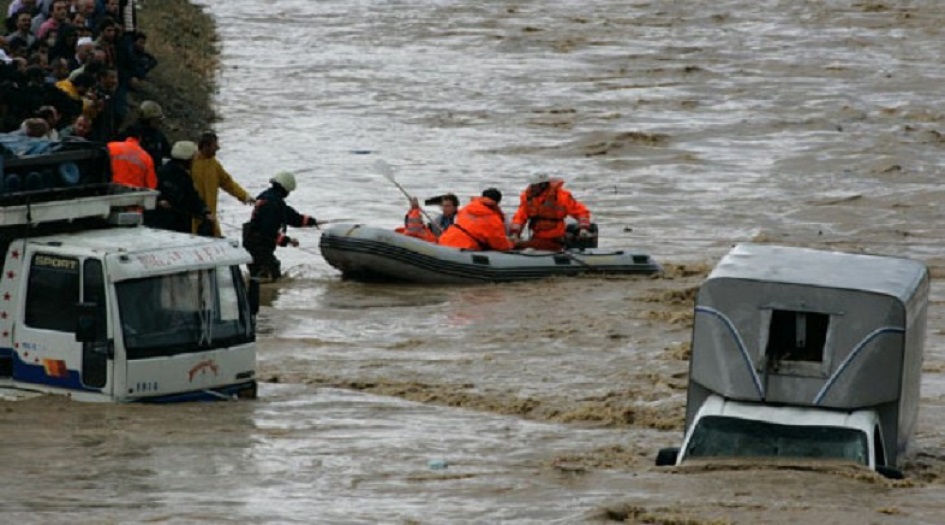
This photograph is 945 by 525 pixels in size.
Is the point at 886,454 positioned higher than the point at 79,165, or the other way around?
the point at 79,165

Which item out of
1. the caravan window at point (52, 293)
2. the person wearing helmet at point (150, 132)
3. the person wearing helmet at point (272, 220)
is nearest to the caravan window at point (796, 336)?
the caravan window at point (52, 293)

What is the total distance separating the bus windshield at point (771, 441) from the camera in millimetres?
14047

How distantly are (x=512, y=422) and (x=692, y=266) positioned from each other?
9417 mm

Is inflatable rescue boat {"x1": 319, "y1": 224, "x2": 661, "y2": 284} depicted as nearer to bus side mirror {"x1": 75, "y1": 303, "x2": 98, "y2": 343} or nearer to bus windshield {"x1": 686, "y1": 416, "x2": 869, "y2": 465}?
bus side mirror {"x1": 75, "y1": 303, "x2": 98, "y2": 343}

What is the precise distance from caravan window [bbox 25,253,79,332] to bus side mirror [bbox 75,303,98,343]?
0.20 metres

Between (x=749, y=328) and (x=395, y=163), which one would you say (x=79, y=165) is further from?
(x=395, y=163)

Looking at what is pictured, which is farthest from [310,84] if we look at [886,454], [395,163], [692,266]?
[886,454]

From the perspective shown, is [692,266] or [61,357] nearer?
[61,357]

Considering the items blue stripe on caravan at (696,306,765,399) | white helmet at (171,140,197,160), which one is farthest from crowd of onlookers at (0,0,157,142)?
blue stripe on caravan at (696,306,765,399)

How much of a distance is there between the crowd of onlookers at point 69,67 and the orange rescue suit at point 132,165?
1.86 ft

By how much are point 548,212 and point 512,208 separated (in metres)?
5.00

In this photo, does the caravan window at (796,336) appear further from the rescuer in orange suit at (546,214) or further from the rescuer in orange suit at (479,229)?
the rescuer in orange suit at (479,229)

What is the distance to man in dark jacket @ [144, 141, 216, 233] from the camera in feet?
70.5

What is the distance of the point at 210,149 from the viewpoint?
74.5 ft
